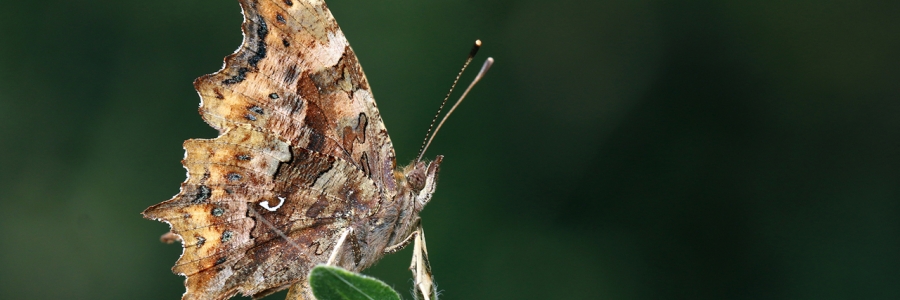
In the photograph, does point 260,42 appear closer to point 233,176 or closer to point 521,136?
point 233,176

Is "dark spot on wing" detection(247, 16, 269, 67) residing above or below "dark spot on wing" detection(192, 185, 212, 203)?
above

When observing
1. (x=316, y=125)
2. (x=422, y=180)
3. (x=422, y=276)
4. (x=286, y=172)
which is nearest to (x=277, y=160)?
(x=286, y=172)

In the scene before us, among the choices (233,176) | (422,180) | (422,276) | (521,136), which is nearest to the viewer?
(422,276)

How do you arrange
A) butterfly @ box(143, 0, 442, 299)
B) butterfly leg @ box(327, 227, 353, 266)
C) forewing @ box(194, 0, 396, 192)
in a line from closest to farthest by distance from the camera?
1. butterfly leg @ box(327, 227, 353, 266)
2. butterfly @ box(143, 0, 442, 299)
3. forewing @ box(194, 0, 396, 192)

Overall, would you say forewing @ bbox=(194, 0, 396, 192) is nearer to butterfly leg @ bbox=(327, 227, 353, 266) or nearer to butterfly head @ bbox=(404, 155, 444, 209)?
butterfly head @ bbox=(404, 155, 444, 209)

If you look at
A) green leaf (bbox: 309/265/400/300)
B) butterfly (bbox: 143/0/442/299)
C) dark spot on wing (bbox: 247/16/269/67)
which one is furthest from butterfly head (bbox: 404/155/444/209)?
green leaf (bbox: 309/265/400/300)

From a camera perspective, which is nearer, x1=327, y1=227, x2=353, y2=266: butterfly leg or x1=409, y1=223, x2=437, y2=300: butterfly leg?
x1=409, y1=223, x2=437, y2=300: butterfly leg
